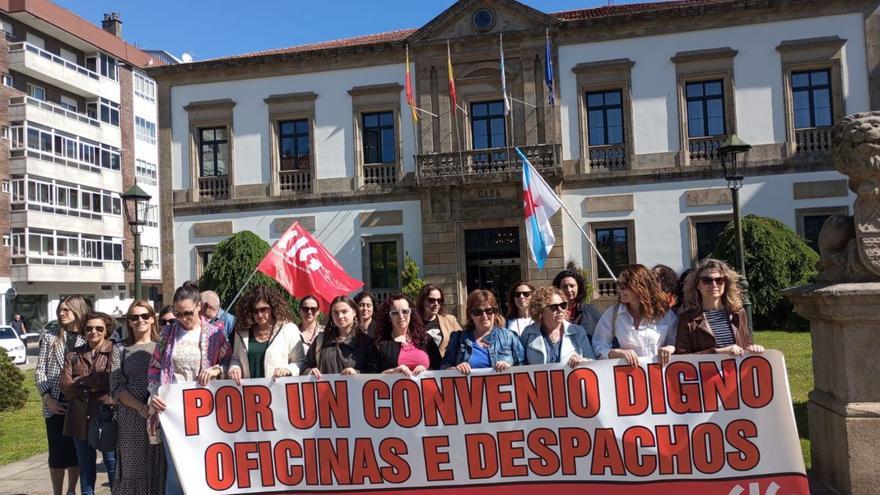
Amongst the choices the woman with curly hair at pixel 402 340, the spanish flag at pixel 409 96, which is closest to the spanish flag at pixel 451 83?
the spanish flag at pixel 409 96

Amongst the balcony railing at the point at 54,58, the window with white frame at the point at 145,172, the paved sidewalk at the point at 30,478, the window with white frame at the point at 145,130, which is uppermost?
the balcony railing at the point at 54,58

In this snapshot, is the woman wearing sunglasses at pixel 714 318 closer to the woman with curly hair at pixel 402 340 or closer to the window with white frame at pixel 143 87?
the woman with curly hair at pixel 402 340

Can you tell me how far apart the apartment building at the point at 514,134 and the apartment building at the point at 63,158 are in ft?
44.3

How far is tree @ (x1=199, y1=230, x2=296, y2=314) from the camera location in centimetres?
2286

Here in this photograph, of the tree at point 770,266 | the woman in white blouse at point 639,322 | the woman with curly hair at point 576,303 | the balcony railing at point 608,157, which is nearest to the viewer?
the woman in white blouse at point 639,322

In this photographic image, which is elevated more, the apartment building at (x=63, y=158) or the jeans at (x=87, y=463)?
the apartment building at (x=63, y=158)

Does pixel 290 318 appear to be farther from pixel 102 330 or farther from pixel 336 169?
pixel 336 169

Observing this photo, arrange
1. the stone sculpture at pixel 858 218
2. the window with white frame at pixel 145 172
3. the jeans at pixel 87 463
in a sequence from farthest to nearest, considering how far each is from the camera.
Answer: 1. the window with white frame at pixel 145 172
2. the jeans at pixel 87 463
3. the stone sculpture at pixel 858 218

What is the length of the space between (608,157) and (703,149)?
285cm

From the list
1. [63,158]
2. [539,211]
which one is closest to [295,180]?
[539,211]

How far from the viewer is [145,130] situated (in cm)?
5375

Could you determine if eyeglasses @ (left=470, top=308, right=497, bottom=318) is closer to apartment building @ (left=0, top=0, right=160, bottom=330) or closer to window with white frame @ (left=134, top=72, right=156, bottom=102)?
apartment building @ (left=0, top=0, right=160, bottom=330)

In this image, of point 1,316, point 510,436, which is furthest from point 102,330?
point 1,316

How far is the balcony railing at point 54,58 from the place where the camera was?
134ft
